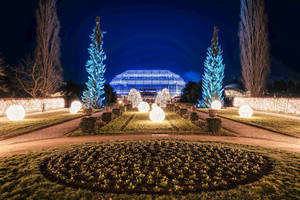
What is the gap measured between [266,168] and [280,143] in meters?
3.83

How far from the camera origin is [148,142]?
8.22 metres

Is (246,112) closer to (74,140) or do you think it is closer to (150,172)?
(74,140)

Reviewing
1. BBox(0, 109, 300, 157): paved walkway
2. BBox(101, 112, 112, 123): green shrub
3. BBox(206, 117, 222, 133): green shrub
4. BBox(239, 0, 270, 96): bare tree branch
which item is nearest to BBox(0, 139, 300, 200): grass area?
BBox(0, 109, 300, 157): paved walkway

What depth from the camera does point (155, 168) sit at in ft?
17.2

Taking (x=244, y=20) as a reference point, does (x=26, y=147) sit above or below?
below

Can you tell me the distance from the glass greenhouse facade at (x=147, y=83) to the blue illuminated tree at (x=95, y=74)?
2780 centimetres

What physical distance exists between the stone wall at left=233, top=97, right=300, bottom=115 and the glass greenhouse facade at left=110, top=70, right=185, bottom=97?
101 ft

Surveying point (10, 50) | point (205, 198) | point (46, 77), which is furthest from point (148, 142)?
point (10, 50)

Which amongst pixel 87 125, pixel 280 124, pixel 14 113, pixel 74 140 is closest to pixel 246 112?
pixel 280 124

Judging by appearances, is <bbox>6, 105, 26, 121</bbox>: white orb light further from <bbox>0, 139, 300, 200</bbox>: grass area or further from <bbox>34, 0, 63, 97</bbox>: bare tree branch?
<bbox>34, 0, 63, 97</bbox>: bare tree branch

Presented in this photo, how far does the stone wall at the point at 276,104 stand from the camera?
63.5ft

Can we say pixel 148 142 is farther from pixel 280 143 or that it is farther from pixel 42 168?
pixel 280 143

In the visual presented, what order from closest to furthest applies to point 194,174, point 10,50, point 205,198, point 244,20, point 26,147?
point 205,198, point 194,174, point 26,147, point 244,20, point 10,50

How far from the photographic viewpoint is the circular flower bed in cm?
441
